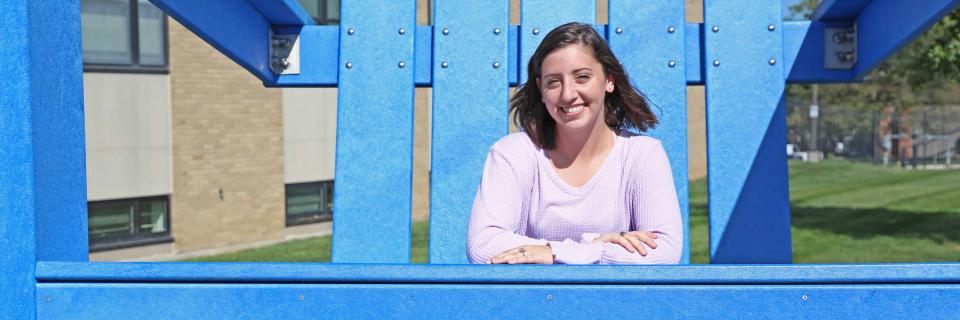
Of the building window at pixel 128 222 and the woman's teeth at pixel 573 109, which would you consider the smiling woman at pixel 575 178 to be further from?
the building window at pixel 128 222

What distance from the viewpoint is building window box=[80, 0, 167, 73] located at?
37.3ft

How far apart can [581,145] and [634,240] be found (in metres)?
0.35

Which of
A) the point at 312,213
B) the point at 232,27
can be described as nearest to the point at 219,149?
the point at 312,213

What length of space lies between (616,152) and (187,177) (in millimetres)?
10263

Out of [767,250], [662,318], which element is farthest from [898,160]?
[662,318]

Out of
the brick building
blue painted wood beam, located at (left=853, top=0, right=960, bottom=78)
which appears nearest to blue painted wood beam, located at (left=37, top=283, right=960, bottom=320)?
blue painted wood beam, located at (left=853, top=0, right=960, bottom=78)

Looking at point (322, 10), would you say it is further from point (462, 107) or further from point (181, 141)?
point (462, 107)

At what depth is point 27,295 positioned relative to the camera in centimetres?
177

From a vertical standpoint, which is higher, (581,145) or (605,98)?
(605,98)

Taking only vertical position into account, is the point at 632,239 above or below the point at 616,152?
below

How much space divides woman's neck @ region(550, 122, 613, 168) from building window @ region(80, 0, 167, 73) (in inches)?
A: 375

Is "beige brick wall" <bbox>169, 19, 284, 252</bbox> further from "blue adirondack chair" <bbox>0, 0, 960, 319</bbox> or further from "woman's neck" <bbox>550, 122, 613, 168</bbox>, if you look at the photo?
"woman's neck" <bbox>550, 122, 613, 168</bbox>

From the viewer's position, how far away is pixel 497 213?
2760 millimetres

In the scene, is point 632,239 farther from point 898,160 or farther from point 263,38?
point 898,160
